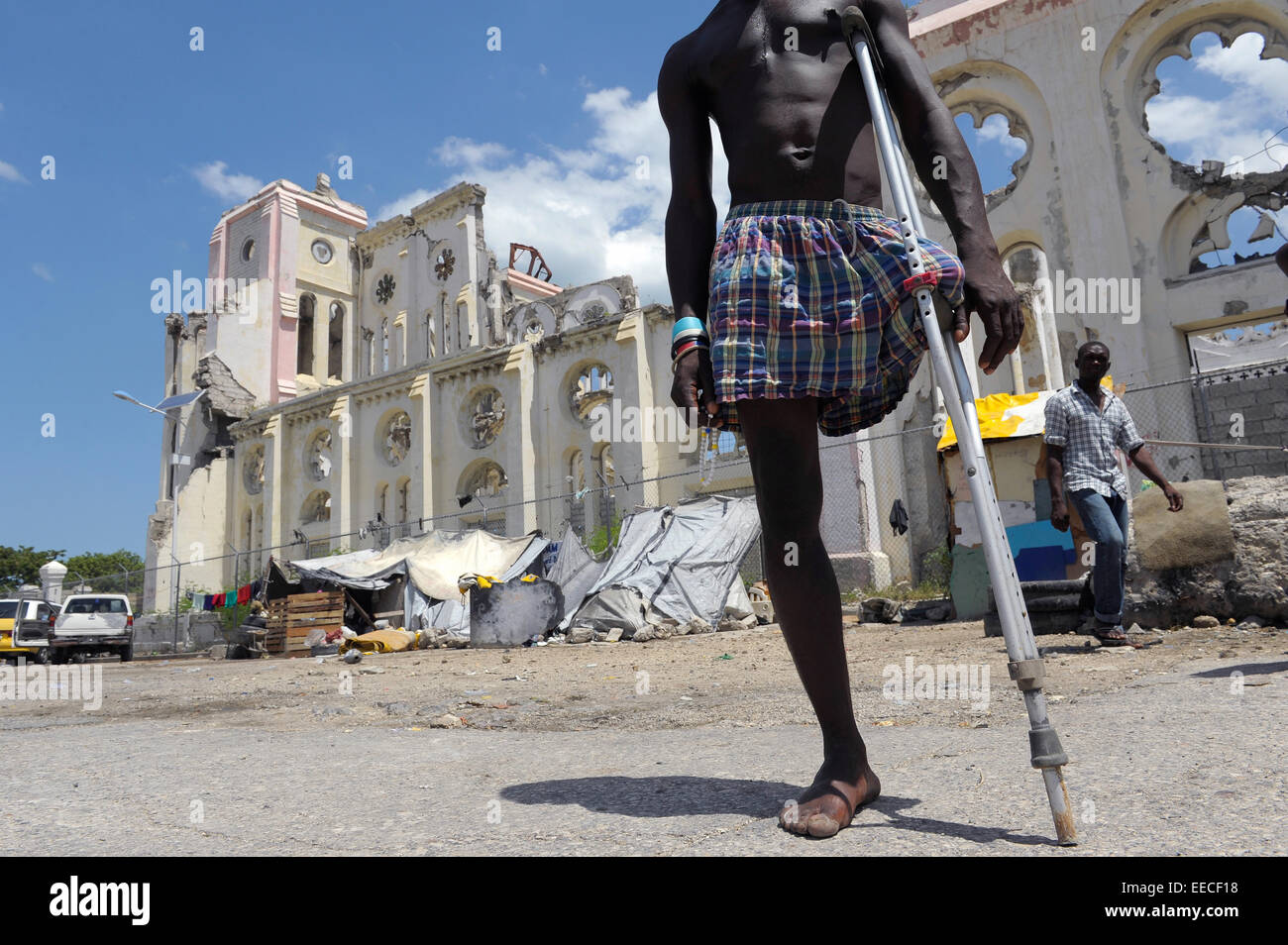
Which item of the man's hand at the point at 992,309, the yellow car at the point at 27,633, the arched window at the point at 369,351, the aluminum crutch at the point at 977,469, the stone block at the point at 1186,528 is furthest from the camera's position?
the arched window at the point at 369,351

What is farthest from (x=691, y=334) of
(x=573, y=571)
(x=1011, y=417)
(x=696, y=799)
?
(x=573, y=571)

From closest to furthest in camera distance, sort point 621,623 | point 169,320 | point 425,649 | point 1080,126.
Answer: point 621,623 < point 425,649 < point 1080,126 < point 169,320

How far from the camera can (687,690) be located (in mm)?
5426

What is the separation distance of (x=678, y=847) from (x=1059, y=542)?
8.68 meters

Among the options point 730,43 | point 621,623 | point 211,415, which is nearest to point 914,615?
point 621,623

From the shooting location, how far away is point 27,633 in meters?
18.7

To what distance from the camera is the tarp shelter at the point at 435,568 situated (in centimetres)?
1633

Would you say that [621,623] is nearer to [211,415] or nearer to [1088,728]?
[1088,728]

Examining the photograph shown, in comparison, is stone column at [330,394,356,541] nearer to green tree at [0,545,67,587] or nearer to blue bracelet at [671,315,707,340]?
blue bracelet at [671,315,707,340]

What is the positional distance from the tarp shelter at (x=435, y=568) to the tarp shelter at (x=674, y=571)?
2.60 meters

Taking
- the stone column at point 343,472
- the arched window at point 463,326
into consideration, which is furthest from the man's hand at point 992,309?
the arched window at point 463,326

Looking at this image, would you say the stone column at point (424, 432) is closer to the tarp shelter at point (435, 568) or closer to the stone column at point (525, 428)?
the stone column at point (525, 428)

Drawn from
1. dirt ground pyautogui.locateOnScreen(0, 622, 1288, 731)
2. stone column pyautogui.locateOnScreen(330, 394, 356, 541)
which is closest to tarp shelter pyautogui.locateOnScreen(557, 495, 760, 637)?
dirt ground pyautogui.locateOnScreen(0, 622, 1288, 731)

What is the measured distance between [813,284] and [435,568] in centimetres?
1605
